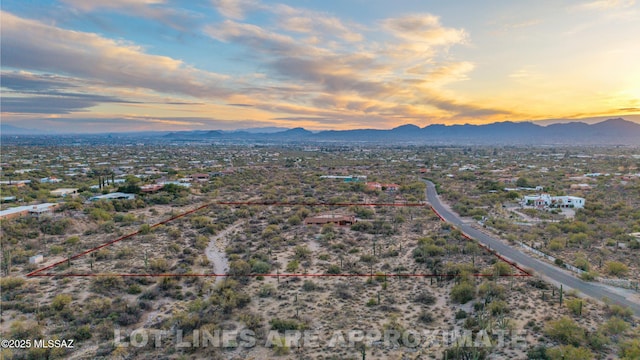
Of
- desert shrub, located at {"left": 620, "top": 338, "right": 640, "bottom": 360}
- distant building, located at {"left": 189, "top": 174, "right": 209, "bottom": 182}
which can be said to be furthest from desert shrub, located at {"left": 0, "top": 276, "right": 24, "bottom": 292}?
distant building, located at {"left": 189, "top": 174, "right": 209, "bottom": 182}

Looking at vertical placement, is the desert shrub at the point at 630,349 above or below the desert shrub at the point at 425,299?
above

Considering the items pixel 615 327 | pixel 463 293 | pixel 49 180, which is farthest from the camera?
pixel 49 180

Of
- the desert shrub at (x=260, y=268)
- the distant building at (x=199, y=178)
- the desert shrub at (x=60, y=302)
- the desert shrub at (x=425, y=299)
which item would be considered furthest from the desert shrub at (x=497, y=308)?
the distant building at (x=199, y=178)

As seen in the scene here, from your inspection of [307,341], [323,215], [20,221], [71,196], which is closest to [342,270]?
[307,341]

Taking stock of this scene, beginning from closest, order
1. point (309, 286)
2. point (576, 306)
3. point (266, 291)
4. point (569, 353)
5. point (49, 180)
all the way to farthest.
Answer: point (569, 353) → point (576, 306) → point (266, 291) → point (309, 286) → point (49, 180)

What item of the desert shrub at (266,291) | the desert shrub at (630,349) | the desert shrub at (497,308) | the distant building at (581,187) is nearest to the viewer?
the desert shrub at (630,349)

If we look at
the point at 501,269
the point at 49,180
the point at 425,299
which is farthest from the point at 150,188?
the point at 501,269

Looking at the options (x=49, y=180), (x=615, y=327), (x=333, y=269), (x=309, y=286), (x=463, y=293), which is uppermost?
(x=49, y=180)

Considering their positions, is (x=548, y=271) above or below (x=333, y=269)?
above

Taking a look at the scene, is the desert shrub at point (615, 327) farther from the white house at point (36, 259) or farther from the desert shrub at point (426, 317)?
the white house at point (36, 259)

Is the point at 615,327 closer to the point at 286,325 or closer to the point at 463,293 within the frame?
the point at 463,293
